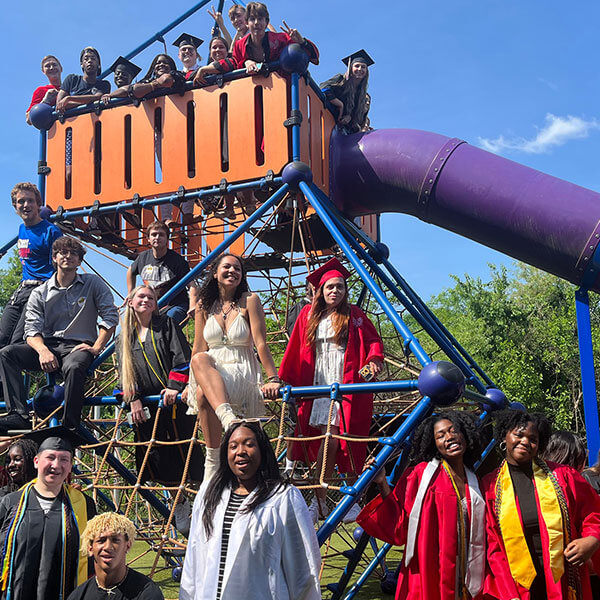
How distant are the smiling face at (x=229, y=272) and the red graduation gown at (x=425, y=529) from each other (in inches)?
60.3

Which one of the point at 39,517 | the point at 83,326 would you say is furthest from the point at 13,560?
the point at 83,326

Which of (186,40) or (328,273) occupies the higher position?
(186,40)

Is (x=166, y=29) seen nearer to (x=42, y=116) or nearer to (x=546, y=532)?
(x=42, y=116)

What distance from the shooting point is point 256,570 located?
8.35ft

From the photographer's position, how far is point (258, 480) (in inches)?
109

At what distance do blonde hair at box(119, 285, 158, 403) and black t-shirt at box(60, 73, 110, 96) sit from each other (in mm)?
3337

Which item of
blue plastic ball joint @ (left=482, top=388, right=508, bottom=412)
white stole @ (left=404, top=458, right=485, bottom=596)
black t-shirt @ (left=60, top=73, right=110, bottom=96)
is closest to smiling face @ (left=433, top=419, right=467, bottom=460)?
white stole @ (left=404, top=458, right=485, bottom=596)

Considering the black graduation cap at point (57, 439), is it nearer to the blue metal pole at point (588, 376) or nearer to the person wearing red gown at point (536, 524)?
the person wearing red gown at point (536, 524)

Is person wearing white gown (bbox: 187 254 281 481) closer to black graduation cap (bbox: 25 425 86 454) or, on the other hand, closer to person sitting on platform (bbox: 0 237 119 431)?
black graduation cap (bbox: 25 425 86 454)

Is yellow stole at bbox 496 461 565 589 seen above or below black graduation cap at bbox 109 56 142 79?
below

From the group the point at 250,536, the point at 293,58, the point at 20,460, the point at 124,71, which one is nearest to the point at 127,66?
the point at 124,71

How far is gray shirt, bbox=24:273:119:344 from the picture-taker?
5227 millimetres

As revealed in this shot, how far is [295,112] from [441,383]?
326cm

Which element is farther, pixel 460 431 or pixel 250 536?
pixel 460 431
